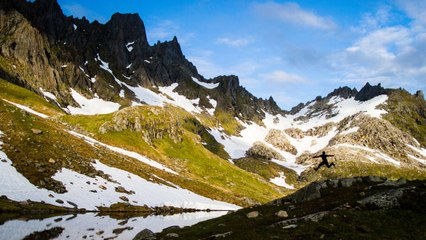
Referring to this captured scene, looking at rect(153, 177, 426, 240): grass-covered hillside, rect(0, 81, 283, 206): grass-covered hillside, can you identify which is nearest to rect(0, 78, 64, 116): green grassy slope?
rect(0, 81, 283, 206): grass-covered hillside

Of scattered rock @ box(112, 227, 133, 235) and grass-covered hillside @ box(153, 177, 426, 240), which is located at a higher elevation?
grass-covered hillside @ box(153, 177, 426, 240)

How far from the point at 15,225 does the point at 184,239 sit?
2371 centimetres

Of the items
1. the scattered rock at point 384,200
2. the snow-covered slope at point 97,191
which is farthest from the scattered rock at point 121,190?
the scattered rock at point 384,200

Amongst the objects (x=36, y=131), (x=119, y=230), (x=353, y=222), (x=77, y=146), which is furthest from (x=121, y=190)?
(x=353, y=222)

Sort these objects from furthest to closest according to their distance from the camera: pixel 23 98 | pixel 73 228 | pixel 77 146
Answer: pixel 23 98 < pixel 77 146 < pixel 73 228

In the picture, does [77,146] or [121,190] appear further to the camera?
[77,146]

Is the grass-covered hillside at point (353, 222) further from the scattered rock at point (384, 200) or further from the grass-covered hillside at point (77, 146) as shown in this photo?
the grass-covered hillside at point (77, 146)

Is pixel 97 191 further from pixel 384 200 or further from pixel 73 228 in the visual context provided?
pixel 384 200

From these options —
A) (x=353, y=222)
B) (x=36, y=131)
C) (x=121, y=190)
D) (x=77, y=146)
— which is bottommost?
(x=121, y=190)

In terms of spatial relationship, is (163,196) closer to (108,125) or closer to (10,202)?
(10,202)

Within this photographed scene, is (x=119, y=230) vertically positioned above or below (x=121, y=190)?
above

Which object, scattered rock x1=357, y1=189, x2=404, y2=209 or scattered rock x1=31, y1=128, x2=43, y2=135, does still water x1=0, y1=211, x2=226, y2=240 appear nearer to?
scattered rock x1=357, y1=189, x2=404, y2=209

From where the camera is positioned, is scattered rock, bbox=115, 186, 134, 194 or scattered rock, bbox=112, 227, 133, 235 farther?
scattered rock, bbox=115, 186, 134, 194

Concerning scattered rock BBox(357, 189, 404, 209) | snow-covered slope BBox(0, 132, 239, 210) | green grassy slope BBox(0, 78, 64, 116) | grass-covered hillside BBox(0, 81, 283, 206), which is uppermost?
green grassy slope BBox(0, 78, 64, 116)
